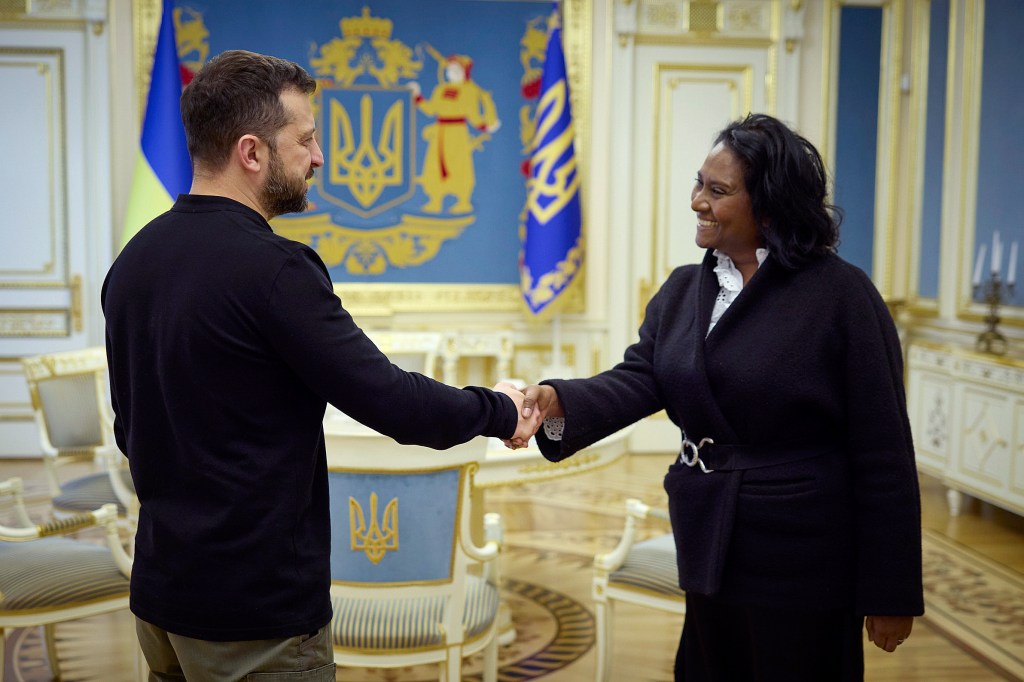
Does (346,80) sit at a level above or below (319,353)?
above

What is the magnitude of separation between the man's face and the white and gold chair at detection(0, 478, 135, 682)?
1.68 meters

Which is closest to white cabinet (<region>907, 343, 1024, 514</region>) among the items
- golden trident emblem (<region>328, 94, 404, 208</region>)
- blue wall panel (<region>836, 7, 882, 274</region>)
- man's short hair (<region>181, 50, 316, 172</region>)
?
blue wall panel (<region>836, 7, 882, 274</region>)

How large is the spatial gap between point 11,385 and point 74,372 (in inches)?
109

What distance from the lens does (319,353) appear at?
1.34 metres

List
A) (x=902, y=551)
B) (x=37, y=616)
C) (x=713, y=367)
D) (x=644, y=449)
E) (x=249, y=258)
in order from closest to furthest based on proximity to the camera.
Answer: (x=249, y=258) → (x=902, y=551) → (x=713, y=367) → (x=37, y=616) → (x=644, y=449)

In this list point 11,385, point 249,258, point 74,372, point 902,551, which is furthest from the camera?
point 11,385

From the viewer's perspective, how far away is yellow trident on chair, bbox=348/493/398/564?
91.4 inches

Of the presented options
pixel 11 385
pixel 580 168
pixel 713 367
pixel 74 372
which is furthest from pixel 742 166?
pixel 11 385

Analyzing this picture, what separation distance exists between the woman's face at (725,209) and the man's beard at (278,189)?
75cm

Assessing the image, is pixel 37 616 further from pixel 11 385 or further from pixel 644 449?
pixel 644 449

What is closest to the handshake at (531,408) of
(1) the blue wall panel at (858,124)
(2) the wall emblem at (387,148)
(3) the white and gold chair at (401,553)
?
(3) the white and gold chair at (401,553)

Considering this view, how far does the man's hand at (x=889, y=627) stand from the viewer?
65.6 inches

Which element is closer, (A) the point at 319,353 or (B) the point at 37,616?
(A) the point at 319,353

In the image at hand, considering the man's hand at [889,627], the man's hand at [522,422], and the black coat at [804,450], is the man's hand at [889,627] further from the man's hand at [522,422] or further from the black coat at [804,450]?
the man's hand at [522,422]
